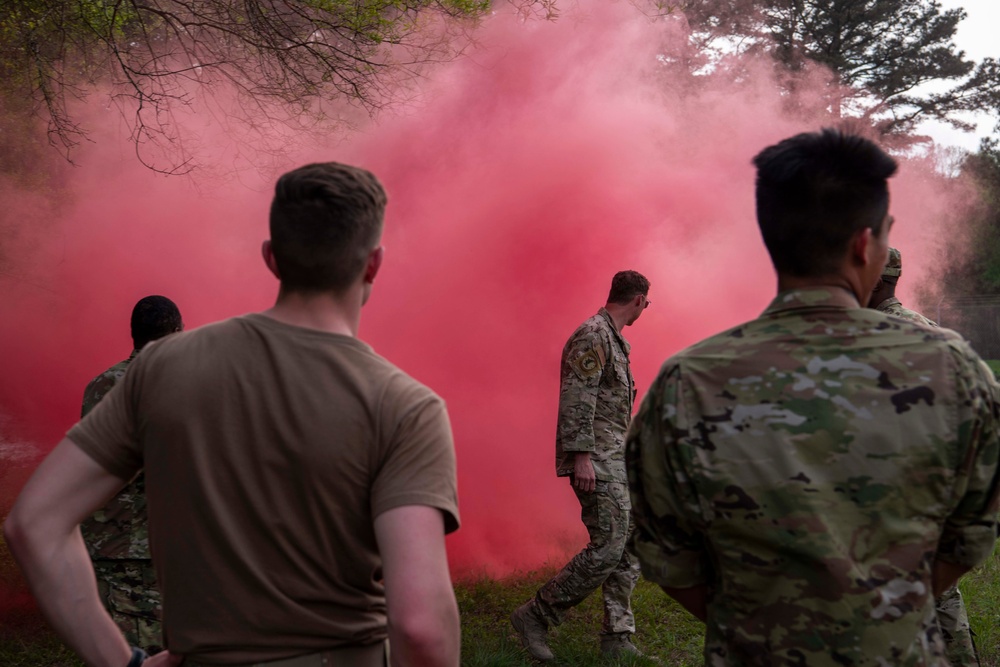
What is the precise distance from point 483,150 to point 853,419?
8.09 metres

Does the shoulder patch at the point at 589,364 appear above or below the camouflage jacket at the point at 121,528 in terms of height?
above

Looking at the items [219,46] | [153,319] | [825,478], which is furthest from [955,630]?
[219,46]

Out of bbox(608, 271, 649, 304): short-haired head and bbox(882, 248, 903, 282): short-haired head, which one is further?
bbox(608, 271, 649, 304): short-haired head

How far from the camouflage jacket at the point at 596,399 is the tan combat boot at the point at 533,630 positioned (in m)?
0.80

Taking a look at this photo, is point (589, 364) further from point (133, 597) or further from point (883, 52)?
point (883, 52)

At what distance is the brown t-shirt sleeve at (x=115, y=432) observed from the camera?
1820 mm

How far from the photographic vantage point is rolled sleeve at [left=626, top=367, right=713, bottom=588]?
1.97m

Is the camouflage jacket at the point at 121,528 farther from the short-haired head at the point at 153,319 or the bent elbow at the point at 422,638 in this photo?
the bent elbow at the point at 422,638

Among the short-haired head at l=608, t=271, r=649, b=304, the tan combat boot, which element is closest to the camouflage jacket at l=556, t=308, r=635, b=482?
the short-haired head at l=608, t=271, r=649, b=304

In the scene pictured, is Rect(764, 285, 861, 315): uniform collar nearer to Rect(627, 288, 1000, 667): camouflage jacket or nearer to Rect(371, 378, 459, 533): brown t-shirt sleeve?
Rect(627, 288, 1000, 667): camouflage jacket

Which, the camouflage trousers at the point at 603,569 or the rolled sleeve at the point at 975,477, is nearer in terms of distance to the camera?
the rolled sleeve at the point at 975,477

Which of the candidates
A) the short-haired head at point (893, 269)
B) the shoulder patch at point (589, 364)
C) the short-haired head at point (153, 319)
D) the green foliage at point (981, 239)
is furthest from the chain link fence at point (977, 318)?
the short-haired head at point (153, 319)

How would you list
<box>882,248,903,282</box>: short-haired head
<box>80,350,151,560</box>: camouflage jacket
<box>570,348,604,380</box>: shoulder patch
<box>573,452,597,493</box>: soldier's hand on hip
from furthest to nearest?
<box>570,348,604,380</box>: shoulder patch
<box>573,452,597,493</box>: soldier's hand on hip
<box>882,248,903,282</box>: short-haired head
<box>80,350,151,560</box>: camouflage jacket

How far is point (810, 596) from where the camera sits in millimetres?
1838
